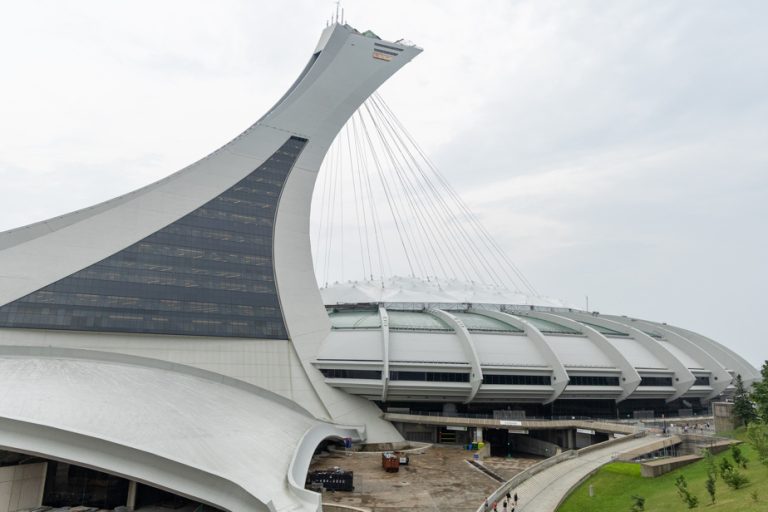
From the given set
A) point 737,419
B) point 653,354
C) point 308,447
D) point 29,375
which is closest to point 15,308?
point 29,375

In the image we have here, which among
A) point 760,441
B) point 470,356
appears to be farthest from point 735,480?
point 470,356

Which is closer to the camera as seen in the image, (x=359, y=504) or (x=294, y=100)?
(x=359, y=504)

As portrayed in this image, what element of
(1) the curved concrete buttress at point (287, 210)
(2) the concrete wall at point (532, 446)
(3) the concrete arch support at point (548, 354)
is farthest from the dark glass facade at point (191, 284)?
(2) the concrete wall at point (532, 446)

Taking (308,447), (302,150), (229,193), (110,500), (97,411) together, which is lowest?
(110,500)

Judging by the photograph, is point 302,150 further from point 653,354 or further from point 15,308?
point 653,354

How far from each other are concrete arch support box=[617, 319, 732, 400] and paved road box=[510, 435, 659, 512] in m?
19.9

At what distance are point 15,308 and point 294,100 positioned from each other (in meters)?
30.1

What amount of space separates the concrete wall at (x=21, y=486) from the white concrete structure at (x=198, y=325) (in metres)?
3.88

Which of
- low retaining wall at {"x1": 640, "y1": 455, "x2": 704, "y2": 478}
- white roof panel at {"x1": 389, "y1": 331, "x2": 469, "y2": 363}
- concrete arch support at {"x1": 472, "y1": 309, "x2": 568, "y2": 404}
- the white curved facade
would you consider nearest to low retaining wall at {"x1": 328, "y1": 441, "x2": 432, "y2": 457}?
the white curved facade

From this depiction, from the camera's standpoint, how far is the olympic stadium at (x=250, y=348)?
2284 centimetres

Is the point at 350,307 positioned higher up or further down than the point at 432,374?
higher up

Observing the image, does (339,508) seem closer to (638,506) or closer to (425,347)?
(638,506)

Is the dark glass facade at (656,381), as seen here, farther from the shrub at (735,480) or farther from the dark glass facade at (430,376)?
the shrub at (735,480)

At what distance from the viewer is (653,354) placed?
160 ft
